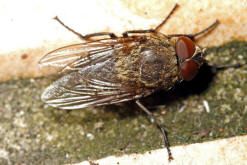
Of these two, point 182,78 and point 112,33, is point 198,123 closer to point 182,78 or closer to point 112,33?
point 182,78

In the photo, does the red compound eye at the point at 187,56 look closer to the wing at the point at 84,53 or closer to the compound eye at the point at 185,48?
the compound eye at the point at 185,48

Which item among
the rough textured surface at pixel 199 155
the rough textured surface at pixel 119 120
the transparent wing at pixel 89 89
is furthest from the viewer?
the rough textured surface at pixel 119 120

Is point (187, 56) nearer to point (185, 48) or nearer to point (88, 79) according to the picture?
point (185, 48)

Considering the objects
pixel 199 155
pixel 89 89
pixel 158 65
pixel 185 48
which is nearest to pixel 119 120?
pixel 89 89

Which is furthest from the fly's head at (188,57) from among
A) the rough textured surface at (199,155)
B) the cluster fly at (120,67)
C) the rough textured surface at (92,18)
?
the rough textured surface at (199,155)

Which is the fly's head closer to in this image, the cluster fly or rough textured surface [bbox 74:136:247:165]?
the cluster fly

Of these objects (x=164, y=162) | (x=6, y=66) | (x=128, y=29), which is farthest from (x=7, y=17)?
(x=164, y=162)

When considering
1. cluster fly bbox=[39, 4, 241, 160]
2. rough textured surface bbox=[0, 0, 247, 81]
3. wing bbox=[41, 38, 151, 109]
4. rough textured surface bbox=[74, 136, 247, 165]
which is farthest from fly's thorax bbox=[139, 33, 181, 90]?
rough textured surface bbox=[74, 136, 247, 165]
